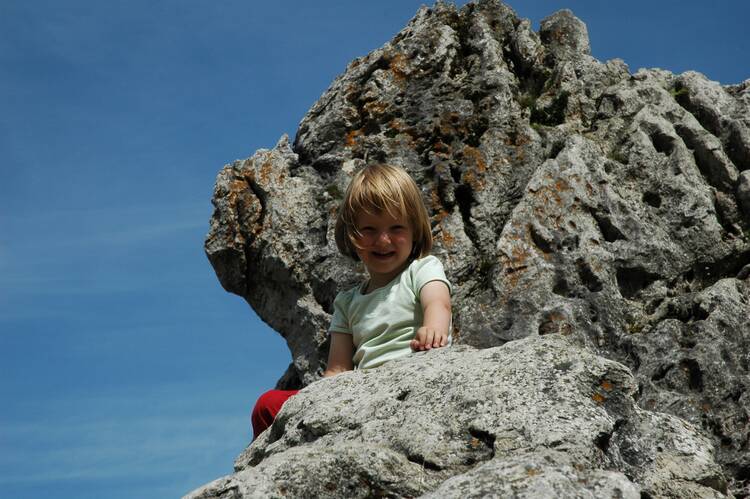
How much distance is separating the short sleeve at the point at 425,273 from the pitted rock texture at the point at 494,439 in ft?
6.45

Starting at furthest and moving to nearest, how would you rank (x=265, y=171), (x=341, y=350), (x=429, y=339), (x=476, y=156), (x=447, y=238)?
(x=265, y=171), (x=476, y=156), (x=447, y=238), (x=341, y=350), (x=429, y=339)

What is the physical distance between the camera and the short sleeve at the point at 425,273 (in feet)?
27.9

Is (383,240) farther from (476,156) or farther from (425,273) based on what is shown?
(476,156)

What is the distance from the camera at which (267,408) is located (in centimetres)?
855

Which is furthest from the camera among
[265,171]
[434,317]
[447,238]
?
[265,171]

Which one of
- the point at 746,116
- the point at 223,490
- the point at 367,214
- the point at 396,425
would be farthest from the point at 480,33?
the point at 223,490

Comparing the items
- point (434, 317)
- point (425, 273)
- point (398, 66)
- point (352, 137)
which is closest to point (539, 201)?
point (352, 137)

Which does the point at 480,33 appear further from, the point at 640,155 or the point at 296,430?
the point at 296,430

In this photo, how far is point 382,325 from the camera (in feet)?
28.3

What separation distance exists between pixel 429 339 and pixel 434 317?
0.36 meters

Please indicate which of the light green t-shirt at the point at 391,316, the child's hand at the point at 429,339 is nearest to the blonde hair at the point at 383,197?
the light green t-shirt at the point at 391,316

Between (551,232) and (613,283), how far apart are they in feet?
3.14

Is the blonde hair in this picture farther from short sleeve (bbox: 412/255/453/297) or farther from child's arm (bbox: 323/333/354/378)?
child's arm (bbox: 323/333/354/378)

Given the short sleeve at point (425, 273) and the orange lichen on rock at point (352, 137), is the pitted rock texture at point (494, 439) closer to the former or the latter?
the short sleeve at point (425, 273)
